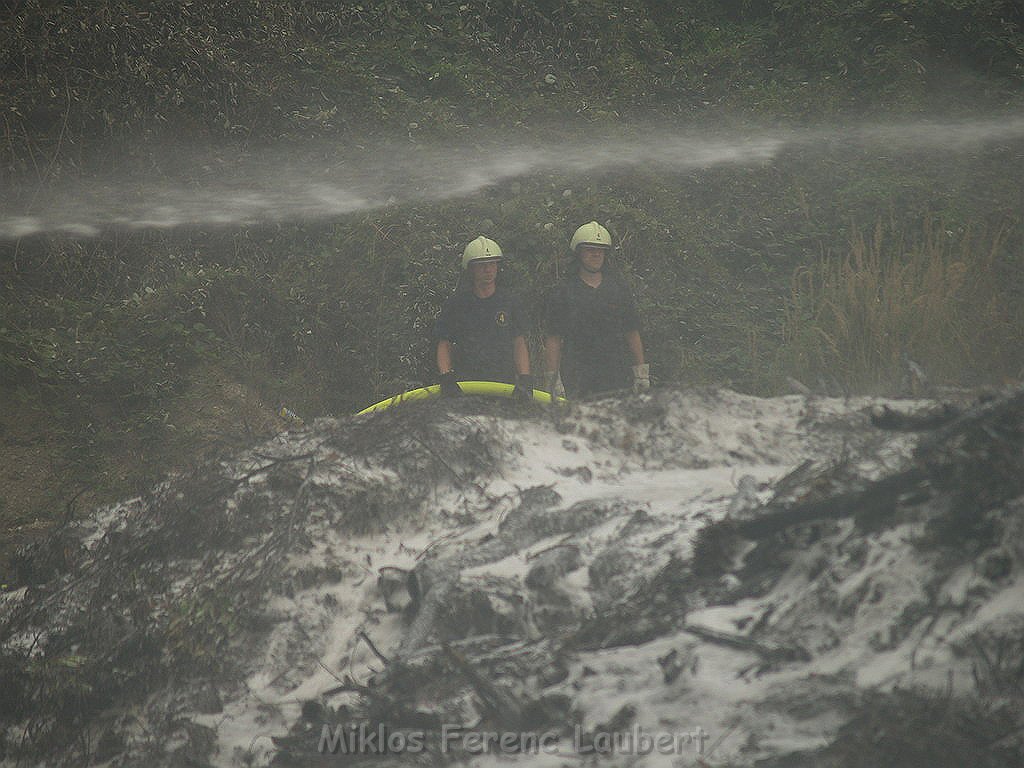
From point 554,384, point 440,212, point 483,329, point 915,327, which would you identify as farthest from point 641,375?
point 440,212

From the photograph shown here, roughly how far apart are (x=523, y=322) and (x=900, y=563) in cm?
407

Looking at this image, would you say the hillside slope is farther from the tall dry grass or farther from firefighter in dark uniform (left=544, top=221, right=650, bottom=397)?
firefighter in dark uniform (left=544, top=221, right=650, bottom=397)

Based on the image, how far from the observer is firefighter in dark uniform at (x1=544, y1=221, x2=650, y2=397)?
6609mm

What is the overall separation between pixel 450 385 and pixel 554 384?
0.74 meters

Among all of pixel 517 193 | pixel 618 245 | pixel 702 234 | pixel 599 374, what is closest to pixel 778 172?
pixel 702 234

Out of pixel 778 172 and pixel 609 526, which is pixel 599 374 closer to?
pixel 609 526

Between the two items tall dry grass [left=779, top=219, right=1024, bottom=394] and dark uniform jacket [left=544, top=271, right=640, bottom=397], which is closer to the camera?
tall dry grass [left=779, top=219, right=1024, bottom=394]

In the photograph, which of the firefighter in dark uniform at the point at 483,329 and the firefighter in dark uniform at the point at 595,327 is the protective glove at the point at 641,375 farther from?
the firefighter in dark uniform at the point at 483,329

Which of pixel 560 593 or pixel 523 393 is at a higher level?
pixel 560 593

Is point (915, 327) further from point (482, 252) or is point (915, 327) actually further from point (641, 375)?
point (482, 252)

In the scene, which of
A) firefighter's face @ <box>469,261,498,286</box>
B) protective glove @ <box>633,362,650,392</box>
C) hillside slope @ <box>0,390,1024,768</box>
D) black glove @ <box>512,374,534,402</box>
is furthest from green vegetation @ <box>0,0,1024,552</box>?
hillside slope @ <box>0,390,1024,768</box>

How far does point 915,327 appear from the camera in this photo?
248 inches

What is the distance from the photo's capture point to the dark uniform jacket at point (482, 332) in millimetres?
6570

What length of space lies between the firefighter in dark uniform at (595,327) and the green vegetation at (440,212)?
1.22 metres
